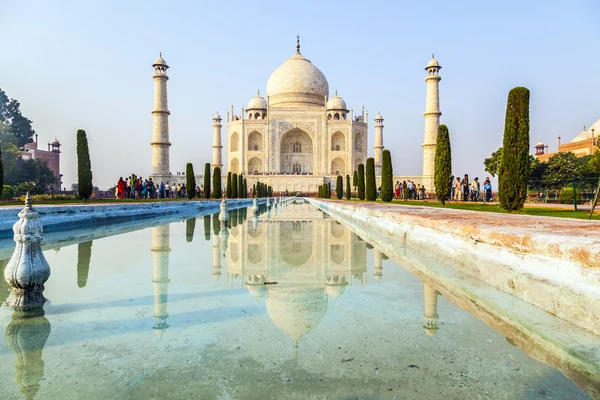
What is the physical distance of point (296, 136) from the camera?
111 feet

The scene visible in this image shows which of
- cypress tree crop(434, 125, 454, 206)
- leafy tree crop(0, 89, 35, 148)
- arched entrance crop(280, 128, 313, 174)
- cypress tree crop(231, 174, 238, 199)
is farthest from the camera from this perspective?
arched entrance crop(280, 128, 313, 174)

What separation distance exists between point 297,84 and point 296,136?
4123 mm

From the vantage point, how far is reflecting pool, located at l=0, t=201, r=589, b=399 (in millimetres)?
905

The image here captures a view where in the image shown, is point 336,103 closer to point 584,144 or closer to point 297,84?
point 297,84

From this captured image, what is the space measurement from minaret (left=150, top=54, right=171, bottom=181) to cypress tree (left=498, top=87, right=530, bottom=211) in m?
22.5

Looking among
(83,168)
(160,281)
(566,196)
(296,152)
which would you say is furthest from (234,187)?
(160,281)

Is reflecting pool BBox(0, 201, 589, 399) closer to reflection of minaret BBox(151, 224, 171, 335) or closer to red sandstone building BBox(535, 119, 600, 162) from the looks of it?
reflection of minaret BBox(151, 224, 171, 335)

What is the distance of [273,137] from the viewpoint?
3153 cm

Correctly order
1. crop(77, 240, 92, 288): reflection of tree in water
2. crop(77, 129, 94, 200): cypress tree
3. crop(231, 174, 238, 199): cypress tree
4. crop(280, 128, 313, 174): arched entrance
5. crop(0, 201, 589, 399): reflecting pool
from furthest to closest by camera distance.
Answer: crop(280, 128, 313, 174): arched entrance → crop(231, 174, 238, 199): cypress tree → crop(77, 129, 94, 200): cypress tree → crop(77, 240, 92, 288): reflection of tree in water → crop(0, 201, 589, 399): reflecting pool

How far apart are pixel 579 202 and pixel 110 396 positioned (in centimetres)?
1069

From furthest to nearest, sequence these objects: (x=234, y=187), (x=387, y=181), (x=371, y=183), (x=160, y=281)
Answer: (x=234, y=187) < (x=371, y=183) < (x=387, y=181) < (x=160, y=281)

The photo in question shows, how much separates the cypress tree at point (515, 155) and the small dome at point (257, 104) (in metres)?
28.3

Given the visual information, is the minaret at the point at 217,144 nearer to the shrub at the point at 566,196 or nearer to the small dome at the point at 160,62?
the small dome at the point at 160,62

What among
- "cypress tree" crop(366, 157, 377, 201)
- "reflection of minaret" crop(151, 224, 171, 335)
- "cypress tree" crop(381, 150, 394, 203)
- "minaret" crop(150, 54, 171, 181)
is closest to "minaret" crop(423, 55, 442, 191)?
"cypress tree" crop(366, 157, 377, 201)
